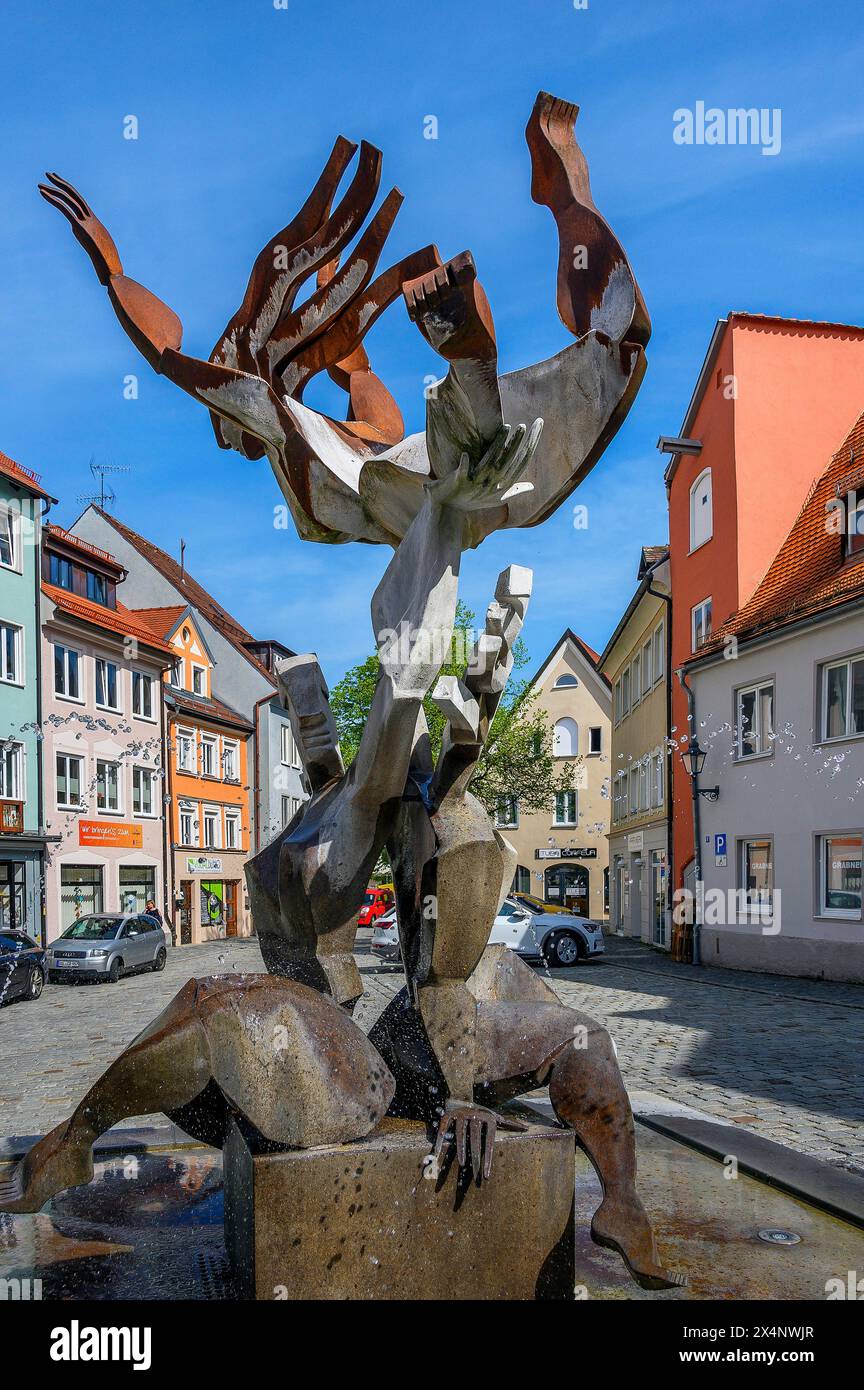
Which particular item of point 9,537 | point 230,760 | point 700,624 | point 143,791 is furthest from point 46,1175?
point 230,760

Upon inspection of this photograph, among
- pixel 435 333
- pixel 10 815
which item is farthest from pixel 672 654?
pixel 435 333

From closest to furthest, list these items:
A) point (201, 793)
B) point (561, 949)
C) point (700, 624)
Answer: point (561, 949) → point (700, 624) → point (201, 793)

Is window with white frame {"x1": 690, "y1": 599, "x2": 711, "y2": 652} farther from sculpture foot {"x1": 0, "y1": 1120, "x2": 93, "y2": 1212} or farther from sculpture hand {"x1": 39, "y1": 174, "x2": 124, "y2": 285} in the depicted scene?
sculpture foot {"x1": 0, "y1": 1120, "x2": 93, "y2": 1212}

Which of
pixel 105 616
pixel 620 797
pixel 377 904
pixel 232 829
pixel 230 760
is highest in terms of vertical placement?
pixel 105 616

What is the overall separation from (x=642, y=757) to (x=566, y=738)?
18408 millimetres

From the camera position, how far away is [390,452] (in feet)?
19.6

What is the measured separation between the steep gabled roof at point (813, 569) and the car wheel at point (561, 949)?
22.8 feet

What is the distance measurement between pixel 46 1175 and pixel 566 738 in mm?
50732

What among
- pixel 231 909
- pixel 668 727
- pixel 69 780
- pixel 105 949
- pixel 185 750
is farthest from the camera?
pixel 231 909

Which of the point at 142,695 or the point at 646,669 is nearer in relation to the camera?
the point at 646,669

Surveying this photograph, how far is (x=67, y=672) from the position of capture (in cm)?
3319

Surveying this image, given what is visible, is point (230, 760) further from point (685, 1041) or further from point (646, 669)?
point (685, 1041)

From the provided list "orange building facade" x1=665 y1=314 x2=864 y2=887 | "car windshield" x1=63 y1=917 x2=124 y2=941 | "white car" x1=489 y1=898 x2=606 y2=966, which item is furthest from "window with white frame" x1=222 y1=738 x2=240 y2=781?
"orange building facade" x1=665 y1=314 x2=864 y2=887

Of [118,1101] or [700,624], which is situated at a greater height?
[700,624]
